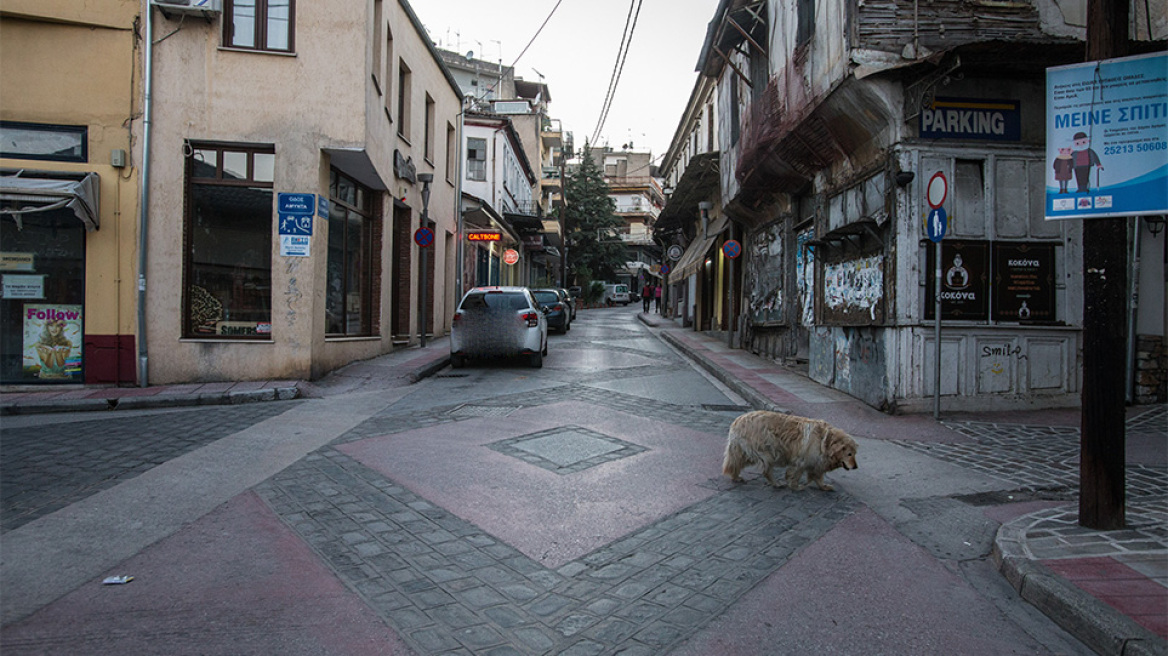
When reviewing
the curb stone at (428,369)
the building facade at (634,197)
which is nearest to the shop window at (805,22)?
the curb stone at (428,369)

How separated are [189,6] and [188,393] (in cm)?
612

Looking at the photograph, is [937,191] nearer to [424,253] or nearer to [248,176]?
[248,176]

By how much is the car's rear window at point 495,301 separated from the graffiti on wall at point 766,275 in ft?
19.7

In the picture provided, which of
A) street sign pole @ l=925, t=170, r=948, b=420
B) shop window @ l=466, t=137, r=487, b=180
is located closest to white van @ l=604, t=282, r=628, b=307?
shop window @ l=466, t=137, r=487, b=180

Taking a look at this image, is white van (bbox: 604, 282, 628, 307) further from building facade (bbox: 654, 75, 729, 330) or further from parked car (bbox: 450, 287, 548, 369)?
parked car (bbox: 450, 287, 548, 369)

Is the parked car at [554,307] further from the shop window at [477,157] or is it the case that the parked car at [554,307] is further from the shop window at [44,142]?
the shop window at [44,142]

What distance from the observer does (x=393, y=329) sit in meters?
17.2

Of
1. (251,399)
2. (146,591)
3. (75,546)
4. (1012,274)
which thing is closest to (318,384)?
(251,399)

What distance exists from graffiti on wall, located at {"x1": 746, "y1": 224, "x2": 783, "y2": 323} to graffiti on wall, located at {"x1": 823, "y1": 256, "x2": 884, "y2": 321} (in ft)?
13.3

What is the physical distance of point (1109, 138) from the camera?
437cm

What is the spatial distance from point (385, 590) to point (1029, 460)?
6.11 meters

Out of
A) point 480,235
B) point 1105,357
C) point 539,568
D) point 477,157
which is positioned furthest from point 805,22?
point 477,157

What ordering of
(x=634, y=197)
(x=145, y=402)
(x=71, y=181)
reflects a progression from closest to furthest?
1. (x=145, y=402)
2. (x=71, y=181)
3. (x=634, y=197)

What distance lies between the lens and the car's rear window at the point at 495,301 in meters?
14.0
